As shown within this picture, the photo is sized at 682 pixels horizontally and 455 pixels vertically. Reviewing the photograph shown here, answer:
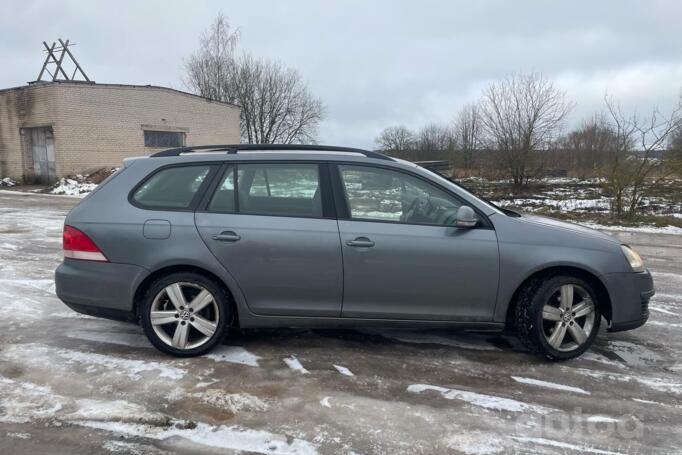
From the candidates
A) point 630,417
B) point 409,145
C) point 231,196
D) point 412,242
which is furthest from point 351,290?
point 409,145

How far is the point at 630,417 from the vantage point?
9.98 feet

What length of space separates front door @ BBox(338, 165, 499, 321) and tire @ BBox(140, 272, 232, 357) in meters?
1.03

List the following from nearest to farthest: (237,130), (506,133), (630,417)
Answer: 1. (630,417)
2. (506,133)
3. (237,130)

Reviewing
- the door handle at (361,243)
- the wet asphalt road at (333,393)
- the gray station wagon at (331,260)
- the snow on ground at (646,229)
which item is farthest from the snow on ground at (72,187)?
the door handle at (361,243)

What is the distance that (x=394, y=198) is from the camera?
12.5ft

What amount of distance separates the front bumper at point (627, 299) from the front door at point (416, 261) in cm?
95

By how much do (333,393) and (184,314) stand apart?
1348 mm

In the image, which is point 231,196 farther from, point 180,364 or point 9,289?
point 9,289

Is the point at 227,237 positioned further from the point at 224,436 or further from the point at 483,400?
→ the point at 483,400

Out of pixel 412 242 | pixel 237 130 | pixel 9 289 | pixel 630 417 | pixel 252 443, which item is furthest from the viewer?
pixel 237 130

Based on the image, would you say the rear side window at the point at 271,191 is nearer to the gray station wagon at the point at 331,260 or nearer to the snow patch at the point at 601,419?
the gray station wagon at the point at 331,260

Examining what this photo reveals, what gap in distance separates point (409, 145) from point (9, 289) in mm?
49472

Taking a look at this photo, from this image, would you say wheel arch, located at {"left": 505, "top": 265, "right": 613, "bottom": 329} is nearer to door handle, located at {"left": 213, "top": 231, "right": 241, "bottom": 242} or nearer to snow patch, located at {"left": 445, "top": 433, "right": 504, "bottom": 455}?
snow patch, located at {"left": 445, "top": 433, "right": 504, "bottom": 455}

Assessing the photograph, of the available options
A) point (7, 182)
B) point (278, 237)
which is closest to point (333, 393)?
point (278, 237)
